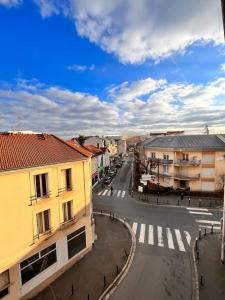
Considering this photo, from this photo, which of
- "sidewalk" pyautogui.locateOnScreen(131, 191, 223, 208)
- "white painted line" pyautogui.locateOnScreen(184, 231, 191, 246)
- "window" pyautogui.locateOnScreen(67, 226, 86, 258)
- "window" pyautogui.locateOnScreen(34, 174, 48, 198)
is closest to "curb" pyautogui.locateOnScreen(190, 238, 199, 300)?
"white painted line" pyautogui.locateOnScreen(184, 231, 191, 246)

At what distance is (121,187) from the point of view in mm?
46094

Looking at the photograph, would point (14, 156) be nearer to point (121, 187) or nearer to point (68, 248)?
point (68, 248)

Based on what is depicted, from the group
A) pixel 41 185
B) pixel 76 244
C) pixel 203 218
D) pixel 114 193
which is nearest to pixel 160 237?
pixel 203 218

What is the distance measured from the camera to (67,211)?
1859 cm

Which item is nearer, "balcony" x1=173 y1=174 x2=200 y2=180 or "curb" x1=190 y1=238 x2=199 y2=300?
"curb" x1=190 y1=238 x2=199 y2=300

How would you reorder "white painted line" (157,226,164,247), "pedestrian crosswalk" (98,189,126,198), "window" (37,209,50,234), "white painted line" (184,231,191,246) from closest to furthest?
1. "window" (37,209,50,234)
2. "white painted line" (157,226,164,247)
3. "white painted line" (184,231,191,246)
4. "pedestrian crosswalk" (98,189,126,198)

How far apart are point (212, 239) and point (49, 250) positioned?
56.0 feet

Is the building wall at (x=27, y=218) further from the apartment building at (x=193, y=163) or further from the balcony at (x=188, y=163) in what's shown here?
the apartment building at (x=193, y=163)

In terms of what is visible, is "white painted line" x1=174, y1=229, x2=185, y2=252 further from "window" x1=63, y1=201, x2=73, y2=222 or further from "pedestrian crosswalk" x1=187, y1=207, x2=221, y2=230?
"window" x1=63, y1=201, x2=73, y2=222

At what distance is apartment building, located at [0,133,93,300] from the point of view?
1388 centimetres

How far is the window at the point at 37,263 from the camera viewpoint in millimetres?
15117

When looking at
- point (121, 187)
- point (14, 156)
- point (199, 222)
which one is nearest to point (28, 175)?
point (14, 156)

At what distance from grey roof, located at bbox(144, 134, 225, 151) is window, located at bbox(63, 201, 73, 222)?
2779 cm

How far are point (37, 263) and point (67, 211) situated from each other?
178 inches
